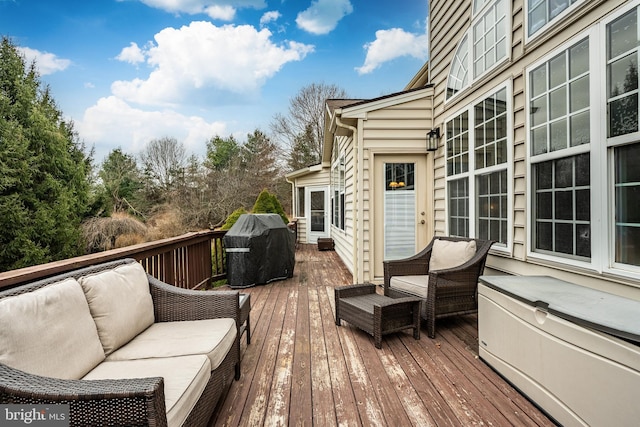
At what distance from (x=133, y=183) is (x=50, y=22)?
1091 centimetres

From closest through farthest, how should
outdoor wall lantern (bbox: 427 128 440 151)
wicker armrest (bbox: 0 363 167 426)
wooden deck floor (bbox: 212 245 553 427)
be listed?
wicker armrest (bbox: 0 363 167 426)
wooden deck floor (bbox: 212 245 553 427)
outdoor wall lantern (bbox: 427 128 440 151)

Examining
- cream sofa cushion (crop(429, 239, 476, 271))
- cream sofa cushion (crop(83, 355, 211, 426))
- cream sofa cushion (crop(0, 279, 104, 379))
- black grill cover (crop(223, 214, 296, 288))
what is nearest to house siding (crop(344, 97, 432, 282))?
cream sofa cushion (crop(429, 239, 476, 271))

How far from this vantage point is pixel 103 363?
159cm

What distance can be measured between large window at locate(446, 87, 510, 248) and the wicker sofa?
282 cm

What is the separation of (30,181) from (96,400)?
9.56 metres

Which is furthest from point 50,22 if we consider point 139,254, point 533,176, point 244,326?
point 533,176

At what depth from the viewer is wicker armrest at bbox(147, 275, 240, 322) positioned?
2.24m

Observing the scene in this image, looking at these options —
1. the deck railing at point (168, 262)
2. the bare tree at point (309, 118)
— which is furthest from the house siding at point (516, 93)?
the bare tree at point (309, 118)

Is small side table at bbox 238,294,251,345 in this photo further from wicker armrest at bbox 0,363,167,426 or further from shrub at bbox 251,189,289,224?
shrub at bbox 251,189,289,224

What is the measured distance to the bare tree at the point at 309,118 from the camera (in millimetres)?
18391

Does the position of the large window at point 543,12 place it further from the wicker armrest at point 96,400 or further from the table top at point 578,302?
the wicker armrest at point 96,400

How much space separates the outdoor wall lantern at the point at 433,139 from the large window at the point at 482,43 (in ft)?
1.89

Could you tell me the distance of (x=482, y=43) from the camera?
3.69m

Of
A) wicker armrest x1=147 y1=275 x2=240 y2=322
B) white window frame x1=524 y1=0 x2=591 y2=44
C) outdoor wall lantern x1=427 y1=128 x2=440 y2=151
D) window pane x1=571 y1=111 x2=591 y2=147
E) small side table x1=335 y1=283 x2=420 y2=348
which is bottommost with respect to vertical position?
small side table x1=335 y1=283 x2=420 y2=348
